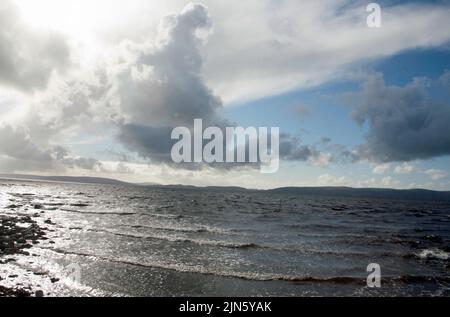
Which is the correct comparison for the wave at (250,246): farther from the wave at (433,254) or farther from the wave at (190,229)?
the wave at (190,229)

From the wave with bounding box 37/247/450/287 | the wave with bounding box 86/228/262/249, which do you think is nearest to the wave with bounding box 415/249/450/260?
the wave with bounding box 37/247/450/287

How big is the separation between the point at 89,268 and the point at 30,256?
197 inches

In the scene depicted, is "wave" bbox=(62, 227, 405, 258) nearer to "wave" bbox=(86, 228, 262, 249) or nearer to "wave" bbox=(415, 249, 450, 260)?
"wave" bbox=(86, 228, 262, 249)

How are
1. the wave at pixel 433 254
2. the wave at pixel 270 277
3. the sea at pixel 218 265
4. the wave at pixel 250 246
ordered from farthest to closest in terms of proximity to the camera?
the wave at pixel 433 254 → the wave at pixel 250 246 → the wave at pixel 270 277 → the sea at pixel 218 265

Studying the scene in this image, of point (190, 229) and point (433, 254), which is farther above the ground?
point (190, 229)

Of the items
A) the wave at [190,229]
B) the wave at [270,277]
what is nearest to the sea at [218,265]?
the wave at [270,277]

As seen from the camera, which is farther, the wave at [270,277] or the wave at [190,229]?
the wave at [190,229]

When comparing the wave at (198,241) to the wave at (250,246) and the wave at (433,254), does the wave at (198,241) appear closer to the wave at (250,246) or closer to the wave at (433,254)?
the wave at (250,246)

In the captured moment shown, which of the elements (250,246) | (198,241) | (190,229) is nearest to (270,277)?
(250,246)

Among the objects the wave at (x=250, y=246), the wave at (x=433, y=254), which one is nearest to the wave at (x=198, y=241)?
the wave at (x=250, y=246)

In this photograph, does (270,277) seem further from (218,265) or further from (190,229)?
(190,229)

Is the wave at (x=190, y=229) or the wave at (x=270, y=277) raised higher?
the wave at (x=270, y=277)

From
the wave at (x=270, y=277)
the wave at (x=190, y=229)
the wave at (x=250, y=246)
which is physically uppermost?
the wave at (x=270, y=277)

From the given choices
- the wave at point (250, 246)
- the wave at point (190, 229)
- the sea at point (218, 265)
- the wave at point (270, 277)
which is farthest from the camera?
the wave at point (190, 229)
